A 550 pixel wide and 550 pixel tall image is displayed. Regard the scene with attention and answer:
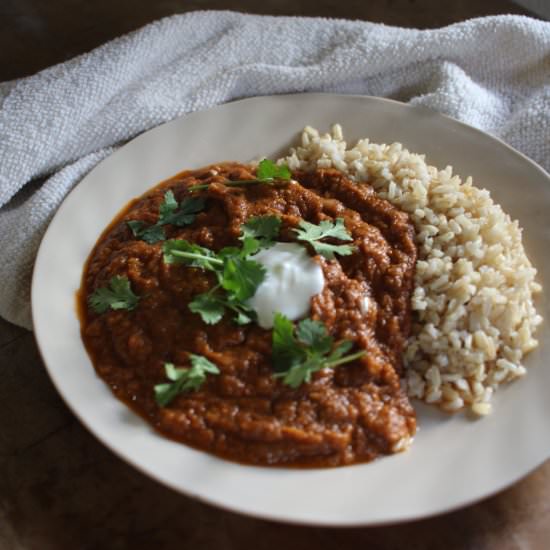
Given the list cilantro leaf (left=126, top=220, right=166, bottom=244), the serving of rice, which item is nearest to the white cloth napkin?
cilantro leaf (left=126, top=220, right=166, bottom=244)

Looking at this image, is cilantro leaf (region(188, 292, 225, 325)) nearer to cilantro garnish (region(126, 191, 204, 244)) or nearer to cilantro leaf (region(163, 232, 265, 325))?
cilantro leaf (region(163, 232, 265, 325))

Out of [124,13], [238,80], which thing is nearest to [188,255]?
[238,80]

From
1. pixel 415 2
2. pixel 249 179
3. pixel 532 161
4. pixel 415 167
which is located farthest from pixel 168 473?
pixel 415 2

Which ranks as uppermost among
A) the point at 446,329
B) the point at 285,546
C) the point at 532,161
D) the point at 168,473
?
the point at 532,161

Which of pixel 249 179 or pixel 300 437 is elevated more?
pixel 249 179

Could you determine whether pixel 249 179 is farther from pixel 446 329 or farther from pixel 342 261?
pixel 446 329

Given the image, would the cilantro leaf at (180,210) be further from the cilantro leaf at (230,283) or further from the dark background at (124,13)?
the dark background at (124,13)

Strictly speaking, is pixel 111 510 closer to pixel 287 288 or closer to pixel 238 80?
pixel 287 288
